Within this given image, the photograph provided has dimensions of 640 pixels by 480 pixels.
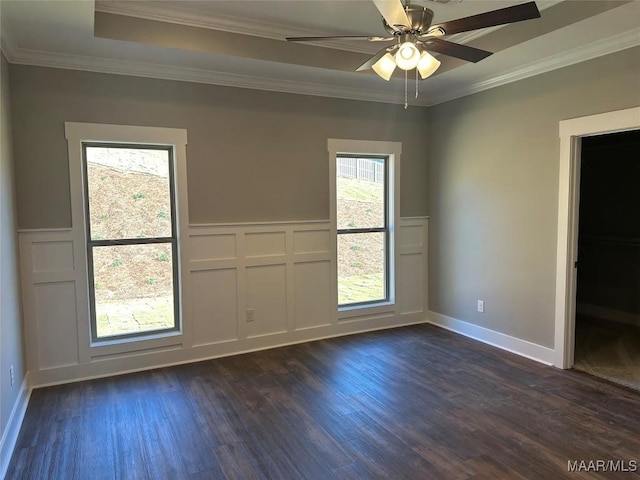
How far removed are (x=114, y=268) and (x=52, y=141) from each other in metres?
1.15

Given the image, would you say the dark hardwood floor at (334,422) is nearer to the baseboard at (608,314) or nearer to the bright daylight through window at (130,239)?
the bright daylight through window at (130,239)

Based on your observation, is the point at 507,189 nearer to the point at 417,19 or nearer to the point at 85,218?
the point at 417,19

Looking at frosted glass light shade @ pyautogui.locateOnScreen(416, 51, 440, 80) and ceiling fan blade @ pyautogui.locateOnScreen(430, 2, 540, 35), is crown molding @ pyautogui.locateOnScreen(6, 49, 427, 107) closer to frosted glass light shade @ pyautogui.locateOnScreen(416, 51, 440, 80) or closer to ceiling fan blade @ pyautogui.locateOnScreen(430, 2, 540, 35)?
frosted glass light shade @ pyautogui.locateOnScreen(416, 51, 440, 80)

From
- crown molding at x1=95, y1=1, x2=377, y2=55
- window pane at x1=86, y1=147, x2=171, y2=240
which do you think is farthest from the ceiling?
window pane at x1=86, y1=147, x2=171, y2=240

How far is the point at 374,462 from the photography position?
2420mm

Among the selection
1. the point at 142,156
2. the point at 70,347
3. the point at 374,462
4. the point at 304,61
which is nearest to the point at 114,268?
the point at 70,347

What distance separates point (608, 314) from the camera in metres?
5.29

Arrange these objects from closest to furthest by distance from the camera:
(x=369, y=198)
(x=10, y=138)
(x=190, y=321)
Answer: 1. (x=10, y=138)
2. (x=190, y=321)
3. (x=369, y=198)

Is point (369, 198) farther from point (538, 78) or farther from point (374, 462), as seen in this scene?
point (374, 462)

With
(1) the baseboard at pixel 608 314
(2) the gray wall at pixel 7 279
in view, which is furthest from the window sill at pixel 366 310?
(2) the gray wall at pixel 7 279

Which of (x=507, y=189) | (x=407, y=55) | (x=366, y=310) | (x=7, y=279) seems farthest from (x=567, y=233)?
(x=7, y=279)

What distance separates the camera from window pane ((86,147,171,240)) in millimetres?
3672

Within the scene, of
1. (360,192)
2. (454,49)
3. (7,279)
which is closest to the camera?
(454,49)

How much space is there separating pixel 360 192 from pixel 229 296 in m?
1.87
